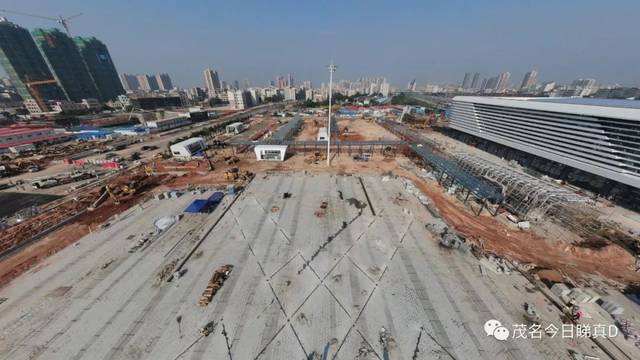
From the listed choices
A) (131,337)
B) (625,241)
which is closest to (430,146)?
(625,241)

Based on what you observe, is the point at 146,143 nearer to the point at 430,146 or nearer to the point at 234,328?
the point at 234,328

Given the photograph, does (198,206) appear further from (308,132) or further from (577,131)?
(577,131)

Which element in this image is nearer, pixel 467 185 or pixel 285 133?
pixel 467 185

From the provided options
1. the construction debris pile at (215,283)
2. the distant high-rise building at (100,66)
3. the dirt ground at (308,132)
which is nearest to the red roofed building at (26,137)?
the dirt ground at (308,132)

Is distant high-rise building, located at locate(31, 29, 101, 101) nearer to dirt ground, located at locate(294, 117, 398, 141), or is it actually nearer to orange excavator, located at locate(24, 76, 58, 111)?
orange excavator, located at locate(24, 76, 58, 111)

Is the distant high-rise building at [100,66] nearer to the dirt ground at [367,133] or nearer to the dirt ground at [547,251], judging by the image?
the dirt ground at [367,133]

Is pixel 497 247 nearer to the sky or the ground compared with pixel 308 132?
nearer to the sky

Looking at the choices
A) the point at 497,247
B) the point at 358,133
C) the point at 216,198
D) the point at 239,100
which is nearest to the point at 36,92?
the point at 239,100
